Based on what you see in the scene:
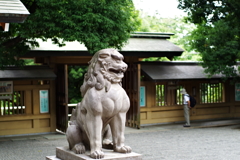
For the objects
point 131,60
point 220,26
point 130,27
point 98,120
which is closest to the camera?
point 98,120

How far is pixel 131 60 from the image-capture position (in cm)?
1581

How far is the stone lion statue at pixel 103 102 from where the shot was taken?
6.07 metres

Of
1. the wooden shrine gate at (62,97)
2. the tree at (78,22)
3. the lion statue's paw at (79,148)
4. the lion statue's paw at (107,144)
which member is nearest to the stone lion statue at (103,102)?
the lion statue's paw at (79,148)

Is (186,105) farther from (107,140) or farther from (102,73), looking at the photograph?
(102,73)

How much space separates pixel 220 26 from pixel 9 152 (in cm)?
841

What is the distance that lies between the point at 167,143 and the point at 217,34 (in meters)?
4.75

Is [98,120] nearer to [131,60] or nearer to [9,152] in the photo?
[9,152]

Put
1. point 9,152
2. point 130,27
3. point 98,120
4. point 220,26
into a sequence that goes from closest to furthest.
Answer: point 98,120
point 9,152
point 130,27
point 220,26

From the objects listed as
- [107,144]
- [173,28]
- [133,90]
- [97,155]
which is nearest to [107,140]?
[107,144]

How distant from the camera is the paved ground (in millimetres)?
10057

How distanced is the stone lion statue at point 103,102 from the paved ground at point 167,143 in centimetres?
363

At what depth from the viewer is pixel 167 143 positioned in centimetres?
1184

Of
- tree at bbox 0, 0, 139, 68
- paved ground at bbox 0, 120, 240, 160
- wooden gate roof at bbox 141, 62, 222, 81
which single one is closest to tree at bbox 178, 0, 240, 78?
wooden gate roof at bbox 141, 62, 222, 81

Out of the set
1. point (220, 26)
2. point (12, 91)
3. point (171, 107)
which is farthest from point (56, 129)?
point (220, 26)
